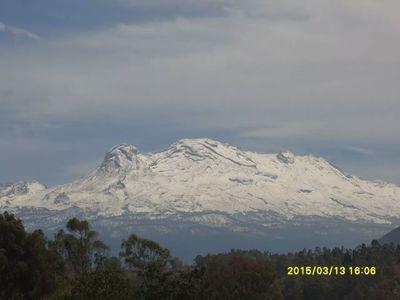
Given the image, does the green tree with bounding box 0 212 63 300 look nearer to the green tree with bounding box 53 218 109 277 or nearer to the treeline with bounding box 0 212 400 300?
the treeline with bounding box 0 212 400 300

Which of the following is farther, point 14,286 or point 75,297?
point 14,286

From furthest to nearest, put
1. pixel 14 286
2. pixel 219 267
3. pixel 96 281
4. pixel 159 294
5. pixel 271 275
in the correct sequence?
1. pixel 219 267
2. pixel 271 275
3. pixel 14 286
4. pixel 159 294
5. pixel 96 281

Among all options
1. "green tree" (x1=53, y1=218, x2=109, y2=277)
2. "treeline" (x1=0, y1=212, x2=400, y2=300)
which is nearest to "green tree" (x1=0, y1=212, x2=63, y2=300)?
"treeline" (x1=0, y1=212, x2=400, y2=300)

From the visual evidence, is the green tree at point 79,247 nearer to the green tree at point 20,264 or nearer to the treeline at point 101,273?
the treeline at point 101,273

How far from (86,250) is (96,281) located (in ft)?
313

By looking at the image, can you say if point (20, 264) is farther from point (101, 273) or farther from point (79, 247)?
point (79, 247)

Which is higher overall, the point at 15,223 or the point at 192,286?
the point at 15,223

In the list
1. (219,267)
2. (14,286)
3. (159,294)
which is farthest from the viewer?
(219,267)

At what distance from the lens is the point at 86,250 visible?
558ft

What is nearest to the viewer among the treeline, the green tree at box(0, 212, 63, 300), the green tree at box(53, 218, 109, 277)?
the treeline

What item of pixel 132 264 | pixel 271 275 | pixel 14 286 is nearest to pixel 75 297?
pixel 14 286

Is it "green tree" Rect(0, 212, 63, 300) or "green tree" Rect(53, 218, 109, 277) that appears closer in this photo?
"green tree" Rect(0, 212, 63, 300)

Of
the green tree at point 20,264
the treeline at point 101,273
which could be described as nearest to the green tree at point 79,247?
the treeline at point 101,273

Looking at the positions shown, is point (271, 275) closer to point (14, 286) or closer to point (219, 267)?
point (219, 267)
